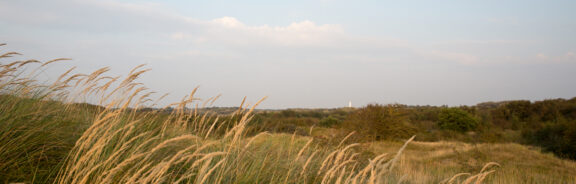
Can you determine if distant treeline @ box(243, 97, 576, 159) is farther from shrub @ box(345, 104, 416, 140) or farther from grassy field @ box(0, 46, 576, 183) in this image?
grassy field @ box(0, 46, 576, 183)

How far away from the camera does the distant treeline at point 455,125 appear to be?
12.1 meters

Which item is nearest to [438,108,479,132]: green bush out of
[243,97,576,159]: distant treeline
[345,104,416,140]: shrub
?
[243,97,576,159]: distant treeline

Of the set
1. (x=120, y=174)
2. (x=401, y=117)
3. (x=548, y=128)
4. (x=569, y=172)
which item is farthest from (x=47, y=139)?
(x=548, y=128)

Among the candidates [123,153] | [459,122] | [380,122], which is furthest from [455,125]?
[123,153]

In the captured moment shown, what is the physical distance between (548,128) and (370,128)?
14838 millimetres

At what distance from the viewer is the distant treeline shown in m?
12.1

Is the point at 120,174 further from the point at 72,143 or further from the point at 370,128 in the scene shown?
the point at 370,128

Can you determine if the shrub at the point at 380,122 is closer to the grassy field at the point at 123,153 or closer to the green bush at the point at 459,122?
the grassy field at the point at 123,153

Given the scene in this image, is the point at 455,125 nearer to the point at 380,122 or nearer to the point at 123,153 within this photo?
the point at 380,122

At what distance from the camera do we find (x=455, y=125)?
1193 inches

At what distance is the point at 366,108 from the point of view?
18.8 m

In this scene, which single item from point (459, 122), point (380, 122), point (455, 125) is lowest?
point (455, 125)

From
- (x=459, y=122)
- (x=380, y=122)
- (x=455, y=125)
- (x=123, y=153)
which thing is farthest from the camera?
(x=459, y=122)

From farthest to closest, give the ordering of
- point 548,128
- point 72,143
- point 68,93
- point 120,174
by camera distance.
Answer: point 548,128
point 68,93
point 72,143
point 120,174
